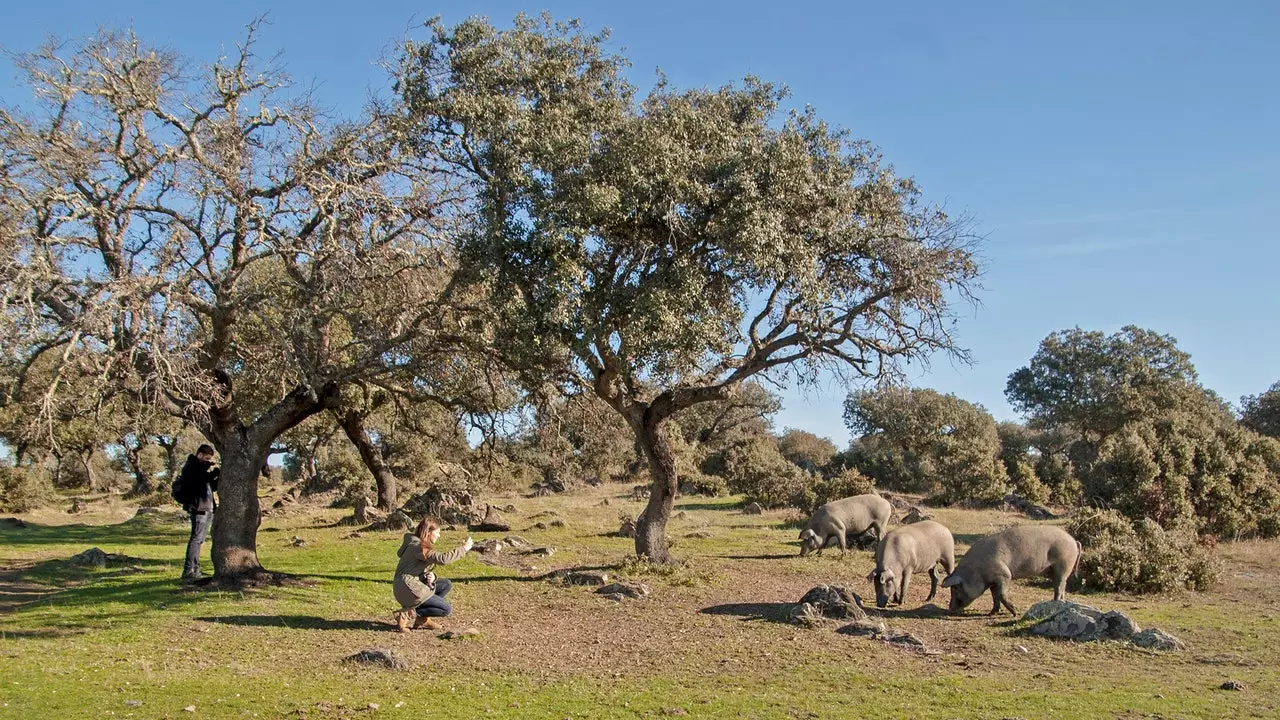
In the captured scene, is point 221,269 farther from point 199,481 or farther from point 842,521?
point 842,521

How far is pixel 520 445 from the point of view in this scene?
25.5 meters

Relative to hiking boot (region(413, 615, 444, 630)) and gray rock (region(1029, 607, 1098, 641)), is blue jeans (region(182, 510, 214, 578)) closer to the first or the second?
hiking boot (region(413, 615, 444, 630))

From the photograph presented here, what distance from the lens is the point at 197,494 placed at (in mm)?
16719

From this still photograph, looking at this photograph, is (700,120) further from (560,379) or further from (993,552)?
(993,552)

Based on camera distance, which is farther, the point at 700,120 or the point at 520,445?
the point at 520,445

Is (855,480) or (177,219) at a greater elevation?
(177,219)

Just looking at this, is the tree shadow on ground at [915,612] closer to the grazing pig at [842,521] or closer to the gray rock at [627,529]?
the grazing pig at [842,521]

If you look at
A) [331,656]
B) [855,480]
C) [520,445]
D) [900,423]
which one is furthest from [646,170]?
[900,423]

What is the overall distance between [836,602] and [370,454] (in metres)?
16.0

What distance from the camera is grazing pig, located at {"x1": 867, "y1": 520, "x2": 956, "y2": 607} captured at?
15.4 meters

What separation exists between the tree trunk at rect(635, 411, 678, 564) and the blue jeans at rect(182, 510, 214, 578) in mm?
8239

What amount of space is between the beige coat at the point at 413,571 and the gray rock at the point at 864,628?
5745 millimetres

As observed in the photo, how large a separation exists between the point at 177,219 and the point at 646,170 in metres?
7.70

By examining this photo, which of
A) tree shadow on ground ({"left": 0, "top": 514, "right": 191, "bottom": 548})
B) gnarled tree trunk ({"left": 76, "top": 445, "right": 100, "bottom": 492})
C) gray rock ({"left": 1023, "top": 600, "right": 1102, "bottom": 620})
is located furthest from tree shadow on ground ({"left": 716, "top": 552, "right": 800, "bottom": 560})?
gnarled tree trunk ({"left": 76, "top": 445, "right": 100, "bottom": 492})
